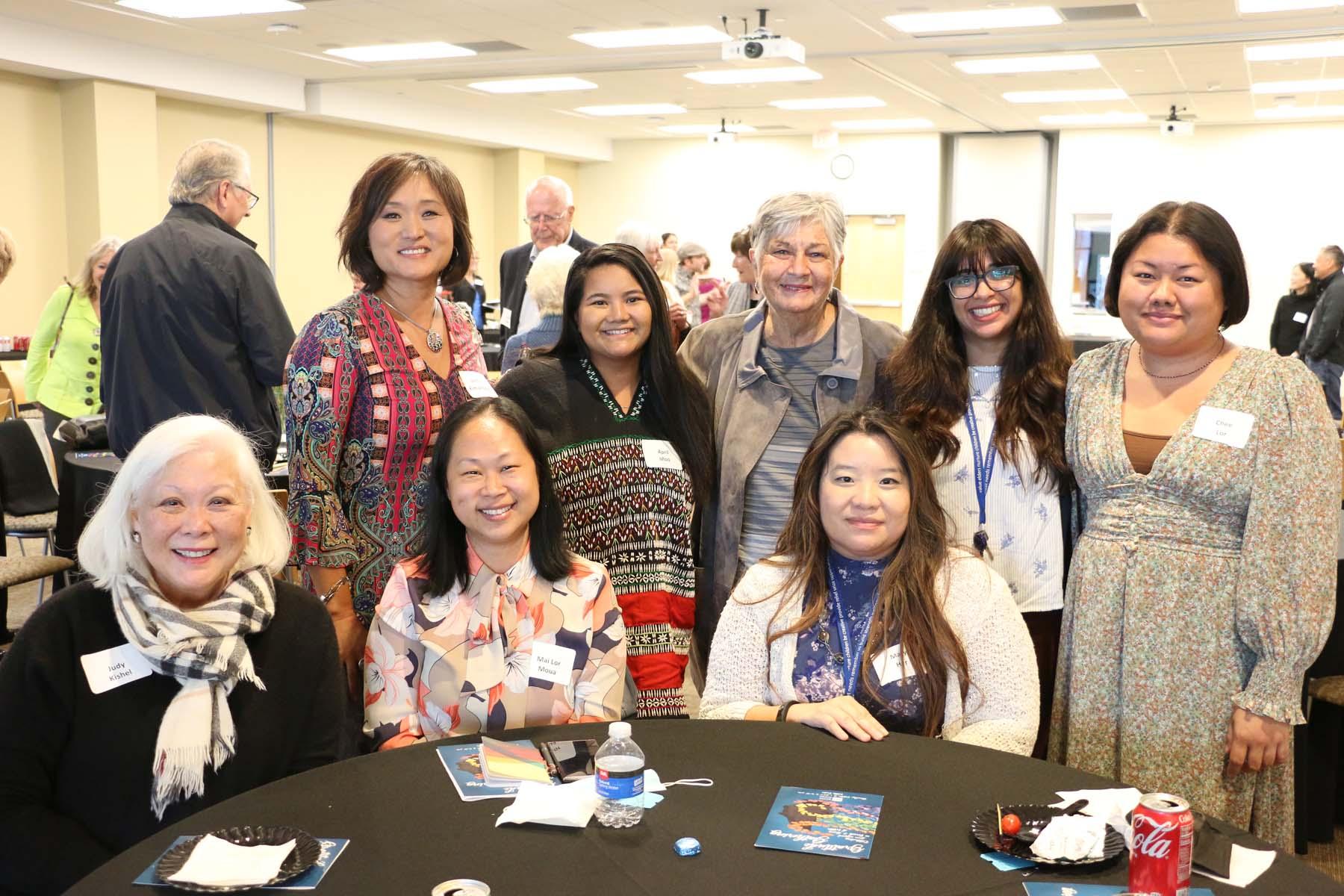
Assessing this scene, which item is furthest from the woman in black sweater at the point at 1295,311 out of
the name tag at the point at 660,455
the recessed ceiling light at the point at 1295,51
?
the name tag at the point at 660,455

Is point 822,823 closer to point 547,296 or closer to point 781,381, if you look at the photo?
point 781,381

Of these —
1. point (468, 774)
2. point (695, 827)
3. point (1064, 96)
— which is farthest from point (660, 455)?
point (1064, 96)

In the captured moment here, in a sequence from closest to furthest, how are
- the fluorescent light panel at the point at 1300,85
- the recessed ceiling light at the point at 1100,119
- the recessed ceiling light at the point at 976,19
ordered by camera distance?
the recessed ceiling light at the point at 976,19 < the fluorescent light panel at the point at 1300,85 < the recessed ceiling light at the point at 1100,119

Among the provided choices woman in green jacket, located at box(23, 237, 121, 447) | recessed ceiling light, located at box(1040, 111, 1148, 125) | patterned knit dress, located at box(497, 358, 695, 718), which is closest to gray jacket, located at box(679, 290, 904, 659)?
patterned knit dress, located at box(497, 358, 695, 718)

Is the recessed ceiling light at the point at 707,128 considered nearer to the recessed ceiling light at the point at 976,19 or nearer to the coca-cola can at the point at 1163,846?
the recessed ceiling light at the point at 976,19

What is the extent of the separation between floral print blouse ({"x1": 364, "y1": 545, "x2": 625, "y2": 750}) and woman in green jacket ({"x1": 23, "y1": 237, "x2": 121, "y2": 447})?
4.25 metres

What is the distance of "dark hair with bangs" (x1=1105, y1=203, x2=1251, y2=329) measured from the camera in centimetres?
224

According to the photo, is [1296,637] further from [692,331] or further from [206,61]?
[206,61]

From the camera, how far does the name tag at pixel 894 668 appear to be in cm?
210

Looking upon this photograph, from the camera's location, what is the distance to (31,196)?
10.1 m

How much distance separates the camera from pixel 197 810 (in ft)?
6.08

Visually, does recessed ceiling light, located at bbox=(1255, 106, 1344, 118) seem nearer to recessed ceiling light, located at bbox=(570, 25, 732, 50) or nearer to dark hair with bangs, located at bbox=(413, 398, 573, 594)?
recessed ceiling light, located at bbox=(570, 25, 732, 50)

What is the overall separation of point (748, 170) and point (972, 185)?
3.26 m

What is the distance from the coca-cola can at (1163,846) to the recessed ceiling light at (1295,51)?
379 inches
